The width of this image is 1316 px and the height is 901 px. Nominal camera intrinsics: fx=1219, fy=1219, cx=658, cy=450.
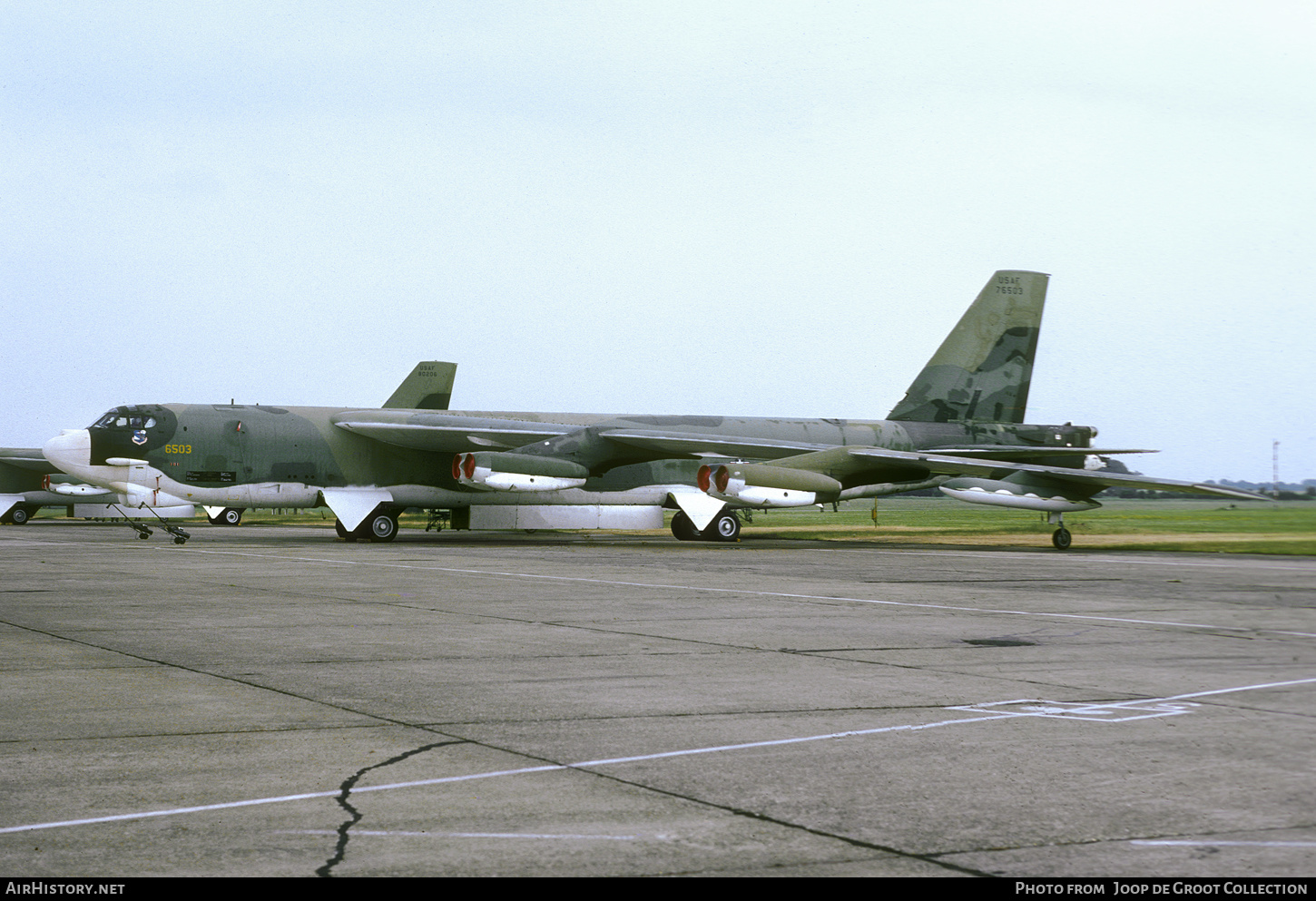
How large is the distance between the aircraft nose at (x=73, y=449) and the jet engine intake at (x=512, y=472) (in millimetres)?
8226

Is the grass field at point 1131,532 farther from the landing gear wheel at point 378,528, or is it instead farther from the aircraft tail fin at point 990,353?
the landing gear wheel at point 378,528

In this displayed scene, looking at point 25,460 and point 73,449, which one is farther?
point 25,460

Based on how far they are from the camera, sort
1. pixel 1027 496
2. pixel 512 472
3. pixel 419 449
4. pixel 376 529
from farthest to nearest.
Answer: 1. pixel 376 529
2. pixel 419 449
3. pixel 1027 496
4. pixel 512 472

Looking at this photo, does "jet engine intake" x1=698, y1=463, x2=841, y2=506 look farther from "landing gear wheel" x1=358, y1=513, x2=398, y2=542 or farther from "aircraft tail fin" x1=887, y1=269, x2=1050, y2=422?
"landing gear wheel" x1=358, y1=513, x2=398, y2=542

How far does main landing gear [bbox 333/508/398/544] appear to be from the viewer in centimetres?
3016

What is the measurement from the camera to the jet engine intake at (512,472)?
2873cm

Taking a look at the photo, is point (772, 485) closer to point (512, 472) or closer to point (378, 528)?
point (512, 472)

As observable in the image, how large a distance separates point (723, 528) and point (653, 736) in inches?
1025

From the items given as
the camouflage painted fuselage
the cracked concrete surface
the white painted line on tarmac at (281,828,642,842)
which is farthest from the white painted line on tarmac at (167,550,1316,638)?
the white painted line on tarmac at (281,828,642,842)

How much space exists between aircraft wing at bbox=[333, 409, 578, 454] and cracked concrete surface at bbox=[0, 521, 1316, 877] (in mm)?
14793

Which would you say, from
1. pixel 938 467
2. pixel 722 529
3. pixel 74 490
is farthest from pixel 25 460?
pixel 938 467

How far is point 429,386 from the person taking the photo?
125 feet

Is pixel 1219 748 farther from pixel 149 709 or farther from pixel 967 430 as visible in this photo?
pixel 967 430
